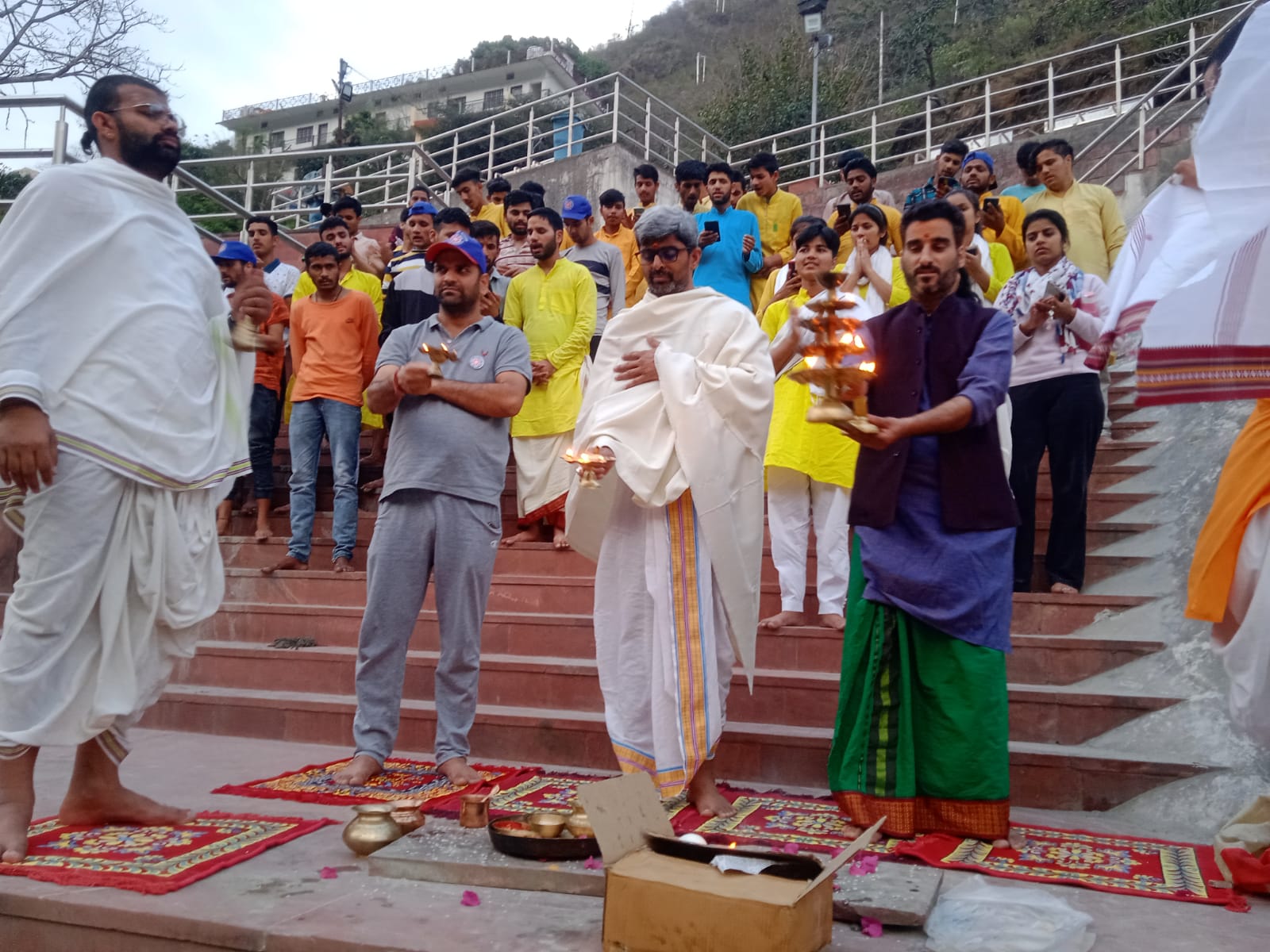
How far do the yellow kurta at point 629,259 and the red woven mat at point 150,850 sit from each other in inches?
217

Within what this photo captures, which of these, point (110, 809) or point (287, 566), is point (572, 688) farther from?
point (287, 566)

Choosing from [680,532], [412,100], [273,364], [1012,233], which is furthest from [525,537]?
[412,100]

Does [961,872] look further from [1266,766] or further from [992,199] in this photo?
[992,199]

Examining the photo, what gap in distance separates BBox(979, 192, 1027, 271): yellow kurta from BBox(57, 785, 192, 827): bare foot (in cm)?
585

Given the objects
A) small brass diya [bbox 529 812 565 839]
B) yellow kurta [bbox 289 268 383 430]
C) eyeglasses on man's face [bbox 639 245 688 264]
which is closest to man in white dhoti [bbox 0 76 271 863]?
small brass diya [bbox 529 812 565 839]

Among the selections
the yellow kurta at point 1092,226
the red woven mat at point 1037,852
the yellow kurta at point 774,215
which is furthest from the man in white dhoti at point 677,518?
the yellow kurta at point 774,215

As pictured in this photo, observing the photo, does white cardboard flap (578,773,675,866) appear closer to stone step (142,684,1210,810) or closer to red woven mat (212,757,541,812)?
red woven mat (212,757,541,812)

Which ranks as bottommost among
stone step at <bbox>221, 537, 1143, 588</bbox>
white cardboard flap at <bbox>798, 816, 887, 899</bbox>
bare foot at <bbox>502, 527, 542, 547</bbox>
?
white cardboard flap at <bbox>798, 816, 887, 899</bbox>

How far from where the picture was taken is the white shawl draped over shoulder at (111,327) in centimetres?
313

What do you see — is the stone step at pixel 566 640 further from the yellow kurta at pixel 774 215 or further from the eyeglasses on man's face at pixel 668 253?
the yellow kurta at pixel 774 215

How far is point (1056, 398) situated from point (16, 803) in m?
4.49

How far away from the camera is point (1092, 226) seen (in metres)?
6.65

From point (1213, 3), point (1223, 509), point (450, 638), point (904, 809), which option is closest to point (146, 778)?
point (450, 638)

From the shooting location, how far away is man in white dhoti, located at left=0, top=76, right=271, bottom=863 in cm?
306
